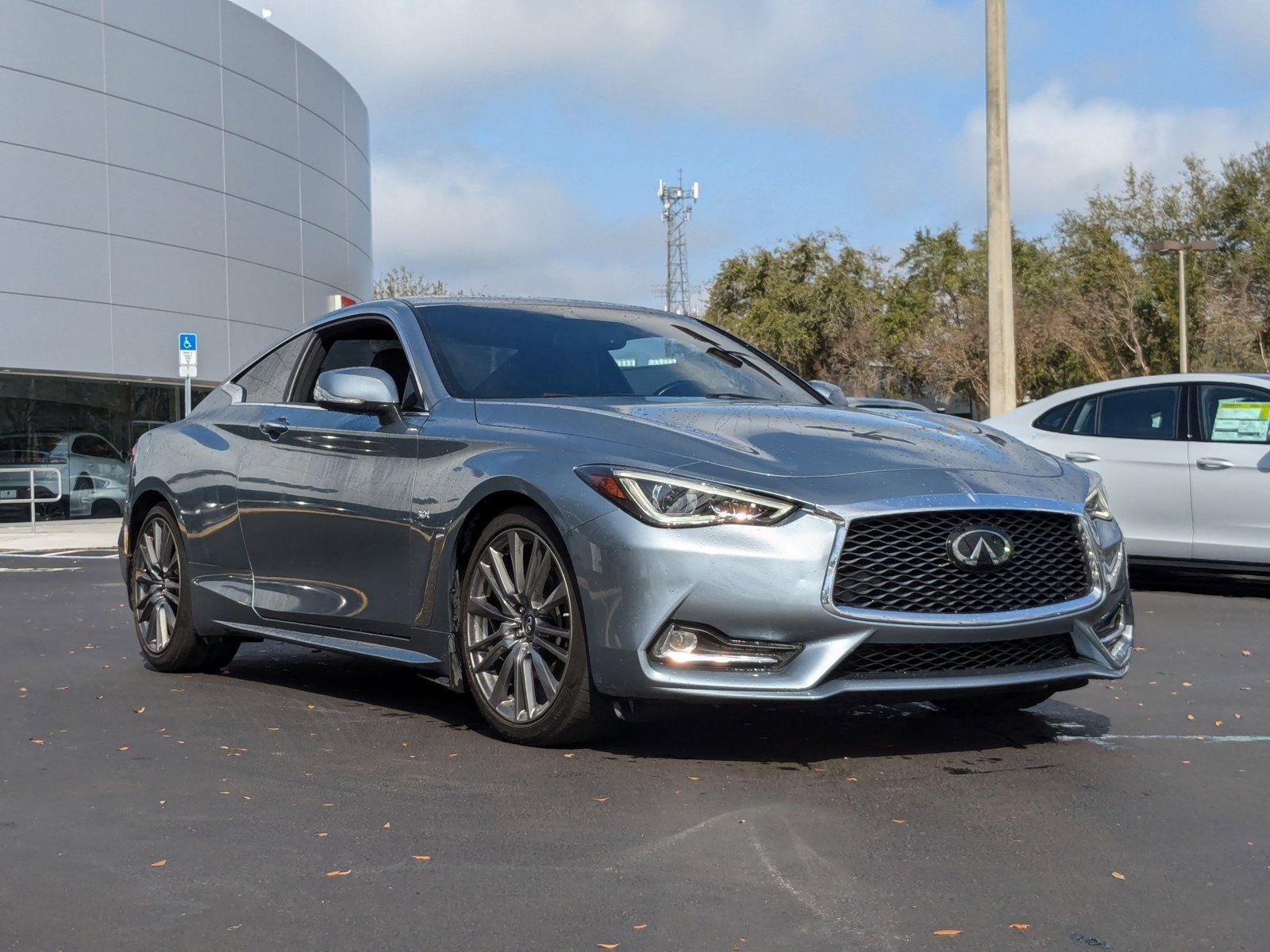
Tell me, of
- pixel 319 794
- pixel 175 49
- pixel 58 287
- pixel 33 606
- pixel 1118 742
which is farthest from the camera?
pixel 175 49

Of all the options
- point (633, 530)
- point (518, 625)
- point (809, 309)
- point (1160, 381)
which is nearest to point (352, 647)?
point (518, 625)

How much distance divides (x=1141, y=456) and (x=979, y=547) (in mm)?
6680

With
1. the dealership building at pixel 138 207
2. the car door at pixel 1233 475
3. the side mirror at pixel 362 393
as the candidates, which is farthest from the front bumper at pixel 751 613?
the dealership building at pixel 138 207

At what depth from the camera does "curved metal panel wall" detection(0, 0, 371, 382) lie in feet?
95.8

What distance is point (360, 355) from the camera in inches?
278

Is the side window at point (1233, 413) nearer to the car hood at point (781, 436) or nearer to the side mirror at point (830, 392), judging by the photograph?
the side mirror at point (830, 392)

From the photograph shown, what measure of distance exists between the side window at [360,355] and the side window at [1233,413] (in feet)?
21.5

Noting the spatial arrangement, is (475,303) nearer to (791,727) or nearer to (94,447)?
(791,727)

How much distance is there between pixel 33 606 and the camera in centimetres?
1176

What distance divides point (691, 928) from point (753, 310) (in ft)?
176

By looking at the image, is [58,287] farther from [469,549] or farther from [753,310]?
[753,310]

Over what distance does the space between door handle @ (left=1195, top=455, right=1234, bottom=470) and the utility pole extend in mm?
6949

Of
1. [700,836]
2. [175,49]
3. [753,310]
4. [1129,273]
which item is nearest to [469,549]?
[700,836]

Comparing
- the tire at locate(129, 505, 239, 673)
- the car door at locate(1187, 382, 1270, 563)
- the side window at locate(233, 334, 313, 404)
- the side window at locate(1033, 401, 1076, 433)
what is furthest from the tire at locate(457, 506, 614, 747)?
the side window at locate(1033, 401, 1076, 433)
